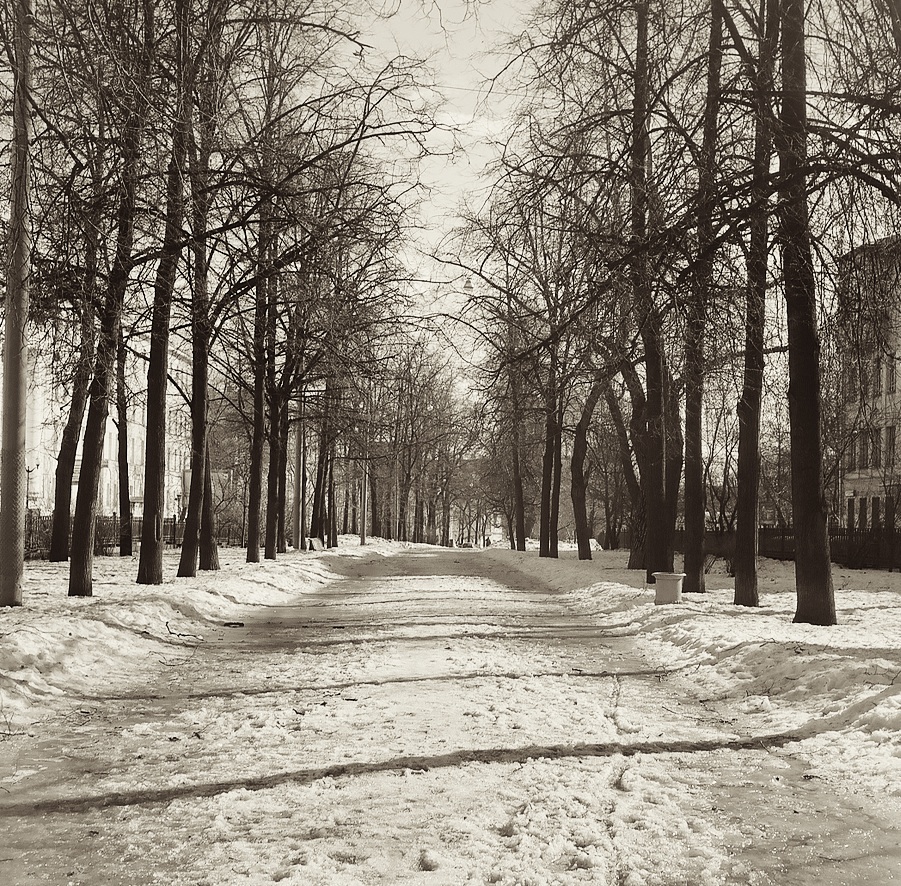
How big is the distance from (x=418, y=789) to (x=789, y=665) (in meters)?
4.68

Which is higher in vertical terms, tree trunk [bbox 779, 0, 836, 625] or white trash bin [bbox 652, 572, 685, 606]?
tree trunk [bbox 779, 0, 836, 625]

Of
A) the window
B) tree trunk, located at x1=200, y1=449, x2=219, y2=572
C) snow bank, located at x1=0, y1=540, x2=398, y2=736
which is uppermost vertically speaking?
the window

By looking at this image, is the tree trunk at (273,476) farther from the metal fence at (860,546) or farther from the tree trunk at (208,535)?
the metal fence at (860,546)

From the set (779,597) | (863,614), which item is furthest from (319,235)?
(779,597)

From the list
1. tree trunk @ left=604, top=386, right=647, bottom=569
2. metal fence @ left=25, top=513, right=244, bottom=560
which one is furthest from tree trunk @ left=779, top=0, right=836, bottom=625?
metal fence @ left=25, top=513, right=244, bottom=560

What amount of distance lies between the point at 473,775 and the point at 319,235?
7.75 meters

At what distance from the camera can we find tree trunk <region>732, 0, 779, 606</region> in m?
8.85

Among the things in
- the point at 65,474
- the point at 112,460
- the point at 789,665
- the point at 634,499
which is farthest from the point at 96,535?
the point at 112,460

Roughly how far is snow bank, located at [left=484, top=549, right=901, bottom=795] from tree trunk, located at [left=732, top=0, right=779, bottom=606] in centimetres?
93

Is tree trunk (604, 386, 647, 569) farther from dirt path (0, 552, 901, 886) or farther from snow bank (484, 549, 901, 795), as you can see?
dirt path (0, 552, 901, 886)

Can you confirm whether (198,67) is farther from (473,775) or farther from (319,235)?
(473,775)

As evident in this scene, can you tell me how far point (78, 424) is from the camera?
72.0ft

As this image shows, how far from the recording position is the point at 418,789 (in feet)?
16.9

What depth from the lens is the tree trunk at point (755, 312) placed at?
8852 millimetres
